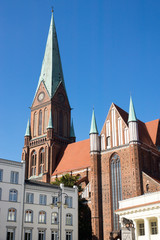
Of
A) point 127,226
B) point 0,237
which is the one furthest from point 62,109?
point 127,226

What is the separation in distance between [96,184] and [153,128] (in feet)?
48.6

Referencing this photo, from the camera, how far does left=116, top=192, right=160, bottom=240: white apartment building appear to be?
2731 cm

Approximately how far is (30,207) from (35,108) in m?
36.7

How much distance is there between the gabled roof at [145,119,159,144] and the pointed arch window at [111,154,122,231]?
8.63 m

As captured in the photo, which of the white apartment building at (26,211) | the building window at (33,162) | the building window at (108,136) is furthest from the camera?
the building window at (33,162)

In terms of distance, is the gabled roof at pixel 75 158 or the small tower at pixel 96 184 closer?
the small tower at pixel 96 184

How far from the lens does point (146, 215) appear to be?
2806cm

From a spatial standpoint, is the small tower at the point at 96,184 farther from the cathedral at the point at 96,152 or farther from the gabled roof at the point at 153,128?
the gabled roof at the point at 153,128

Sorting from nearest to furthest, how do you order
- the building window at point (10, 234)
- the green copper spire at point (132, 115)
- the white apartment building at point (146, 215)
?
1. the white apartment building at point (146, 215)
2. the building window at point (10, 234)
3. the green copper spire at point (132, 115)

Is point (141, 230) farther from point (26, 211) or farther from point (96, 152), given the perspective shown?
point (96, 152)

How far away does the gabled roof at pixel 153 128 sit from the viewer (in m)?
→ 54.4

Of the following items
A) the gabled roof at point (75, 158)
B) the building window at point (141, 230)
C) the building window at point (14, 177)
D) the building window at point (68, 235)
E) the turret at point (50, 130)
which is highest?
the turret at point (50, 130)

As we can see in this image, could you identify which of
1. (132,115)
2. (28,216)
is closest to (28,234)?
(28,216)

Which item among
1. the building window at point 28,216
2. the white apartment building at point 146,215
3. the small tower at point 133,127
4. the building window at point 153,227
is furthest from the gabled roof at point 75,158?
the building window at point 153,227
